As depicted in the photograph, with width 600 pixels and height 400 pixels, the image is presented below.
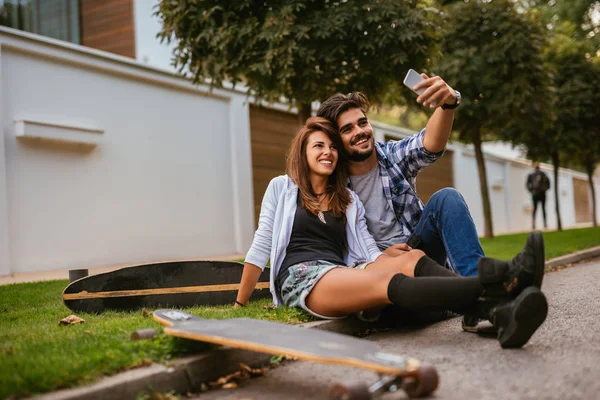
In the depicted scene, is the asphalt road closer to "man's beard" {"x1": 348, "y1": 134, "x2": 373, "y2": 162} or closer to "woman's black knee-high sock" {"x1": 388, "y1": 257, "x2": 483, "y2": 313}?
"woman's black knee-high sock" {"x1": 388, "y1": 257, "x2": 483, "y2": 313}

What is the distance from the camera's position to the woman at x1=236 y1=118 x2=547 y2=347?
9.00 ft

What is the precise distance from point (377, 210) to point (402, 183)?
0.80ft

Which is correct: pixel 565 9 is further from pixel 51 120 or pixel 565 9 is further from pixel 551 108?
pixel 51 120

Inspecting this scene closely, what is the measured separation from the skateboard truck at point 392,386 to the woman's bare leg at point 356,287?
80 centimetres

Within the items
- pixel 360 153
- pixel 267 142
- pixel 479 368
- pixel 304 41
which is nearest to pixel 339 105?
pixel 360 153

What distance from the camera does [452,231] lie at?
348cm

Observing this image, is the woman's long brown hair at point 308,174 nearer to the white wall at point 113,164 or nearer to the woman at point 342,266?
the woman at point 342,266

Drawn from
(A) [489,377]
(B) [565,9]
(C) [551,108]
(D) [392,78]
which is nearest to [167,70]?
(D) [392,78]

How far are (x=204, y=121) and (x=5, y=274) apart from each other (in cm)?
497

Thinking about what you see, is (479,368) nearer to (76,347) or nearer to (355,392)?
(355,392)

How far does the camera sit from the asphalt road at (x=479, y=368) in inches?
92.7

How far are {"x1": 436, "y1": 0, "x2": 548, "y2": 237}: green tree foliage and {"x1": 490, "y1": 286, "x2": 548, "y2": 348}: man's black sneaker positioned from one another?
29.7ft

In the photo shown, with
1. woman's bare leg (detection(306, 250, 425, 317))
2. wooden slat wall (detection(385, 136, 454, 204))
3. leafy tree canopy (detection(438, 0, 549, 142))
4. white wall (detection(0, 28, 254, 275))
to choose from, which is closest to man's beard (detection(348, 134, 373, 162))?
woman's bare leg (detection(306, 250, 425, 317))

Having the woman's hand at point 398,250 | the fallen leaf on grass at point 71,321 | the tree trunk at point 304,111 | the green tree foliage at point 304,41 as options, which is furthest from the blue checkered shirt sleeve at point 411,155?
the tree trunk at point 304,111
